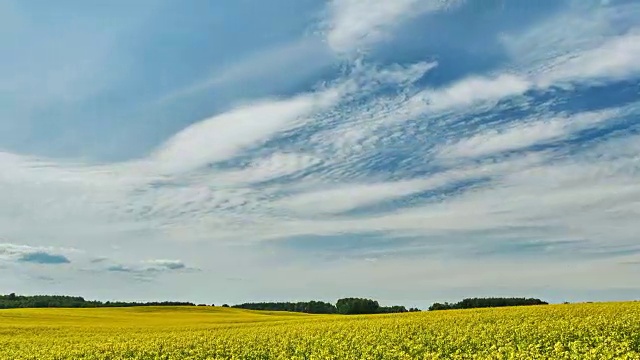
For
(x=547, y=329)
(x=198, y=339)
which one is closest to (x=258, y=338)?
(x=198, y=339)

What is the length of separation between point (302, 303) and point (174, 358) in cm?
11606

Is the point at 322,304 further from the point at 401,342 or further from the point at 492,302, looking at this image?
the point at 401,342

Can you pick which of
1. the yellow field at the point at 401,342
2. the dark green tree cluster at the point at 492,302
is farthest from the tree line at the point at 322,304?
the yellow field at the point at 401,342

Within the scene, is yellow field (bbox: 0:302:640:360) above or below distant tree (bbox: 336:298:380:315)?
below

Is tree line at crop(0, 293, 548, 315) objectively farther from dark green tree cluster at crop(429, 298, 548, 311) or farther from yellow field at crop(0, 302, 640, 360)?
yellow field at crop(0, 302, 640, 360)

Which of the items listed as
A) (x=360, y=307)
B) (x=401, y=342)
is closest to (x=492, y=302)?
(x=360, y=307)

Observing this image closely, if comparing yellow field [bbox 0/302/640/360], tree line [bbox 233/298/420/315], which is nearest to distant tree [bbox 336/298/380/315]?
tree line [bbox 233/298/420/315]

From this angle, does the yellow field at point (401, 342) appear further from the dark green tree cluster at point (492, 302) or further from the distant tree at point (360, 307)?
the distant tree at point (360, 307)

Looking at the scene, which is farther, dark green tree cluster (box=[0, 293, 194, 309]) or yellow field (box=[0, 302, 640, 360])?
dark green tree cluster (box=[0, 293, 194, 309])

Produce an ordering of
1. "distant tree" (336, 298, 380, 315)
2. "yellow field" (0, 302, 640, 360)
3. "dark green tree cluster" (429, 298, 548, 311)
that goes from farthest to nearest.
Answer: "distant tree" (336, 298, 380, 315), "dark green tree cluster" (429, 298, 548, 311), "yellow field" (0, 302, 640, 360)

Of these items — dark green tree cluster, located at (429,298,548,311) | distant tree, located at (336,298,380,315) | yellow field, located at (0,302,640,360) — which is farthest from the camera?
distant tree, located at (336,298,380,315)

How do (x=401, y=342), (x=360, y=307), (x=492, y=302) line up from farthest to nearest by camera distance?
(x=360, y=307) → (x=492, y=302) → (x=401, y=342)

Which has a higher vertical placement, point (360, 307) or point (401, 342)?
point (360, 307)

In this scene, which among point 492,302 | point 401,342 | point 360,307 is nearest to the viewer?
point 401,342
